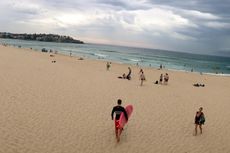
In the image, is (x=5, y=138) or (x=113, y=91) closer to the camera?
(x=5, y=138)

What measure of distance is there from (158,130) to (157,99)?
24.5 ft

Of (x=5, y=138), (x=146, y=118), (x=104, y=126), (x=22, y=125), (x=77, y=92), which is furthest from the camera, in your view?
(x=77, y=92)

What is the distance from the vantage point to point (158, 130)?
1422cm

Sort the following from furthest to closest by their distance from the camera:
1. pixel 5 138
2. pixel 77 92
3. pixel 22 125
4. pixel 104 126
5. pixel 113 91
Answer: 1. pixel 113 91
2. pixel 77 92
3. pixel 104 126
4. pixel 22 125
5. pixel 5 138

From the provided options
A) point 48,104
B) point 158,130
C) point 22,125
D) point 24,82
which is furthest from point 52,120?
point 24,82

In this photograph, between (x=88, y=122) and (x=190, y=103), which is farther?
(x=190, y=103)

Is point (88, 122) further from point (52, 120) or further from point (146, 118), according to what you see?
point (146, 118)

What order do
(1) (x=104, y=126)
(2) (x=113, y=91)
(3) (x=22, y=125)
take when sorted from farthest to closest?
1. (2) (x=113, y=91)
2. (1) (x=104, y=126)
3. (3) (x=22, y=125)

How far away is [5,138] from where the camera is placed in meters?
11.2

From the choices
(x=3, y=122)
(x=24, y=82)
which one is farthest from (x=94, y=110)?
(x=24, y=82)

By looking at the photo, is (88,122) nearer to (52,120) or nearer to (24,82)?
(52,120)

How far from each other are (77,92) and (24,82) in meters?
3.81

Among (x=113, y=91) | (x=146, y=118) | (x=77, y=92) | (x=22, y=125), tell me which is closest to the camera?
(x=22, y=125)

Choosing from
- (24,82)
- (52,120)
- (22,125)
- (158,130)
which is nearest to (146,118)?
(158,130)
